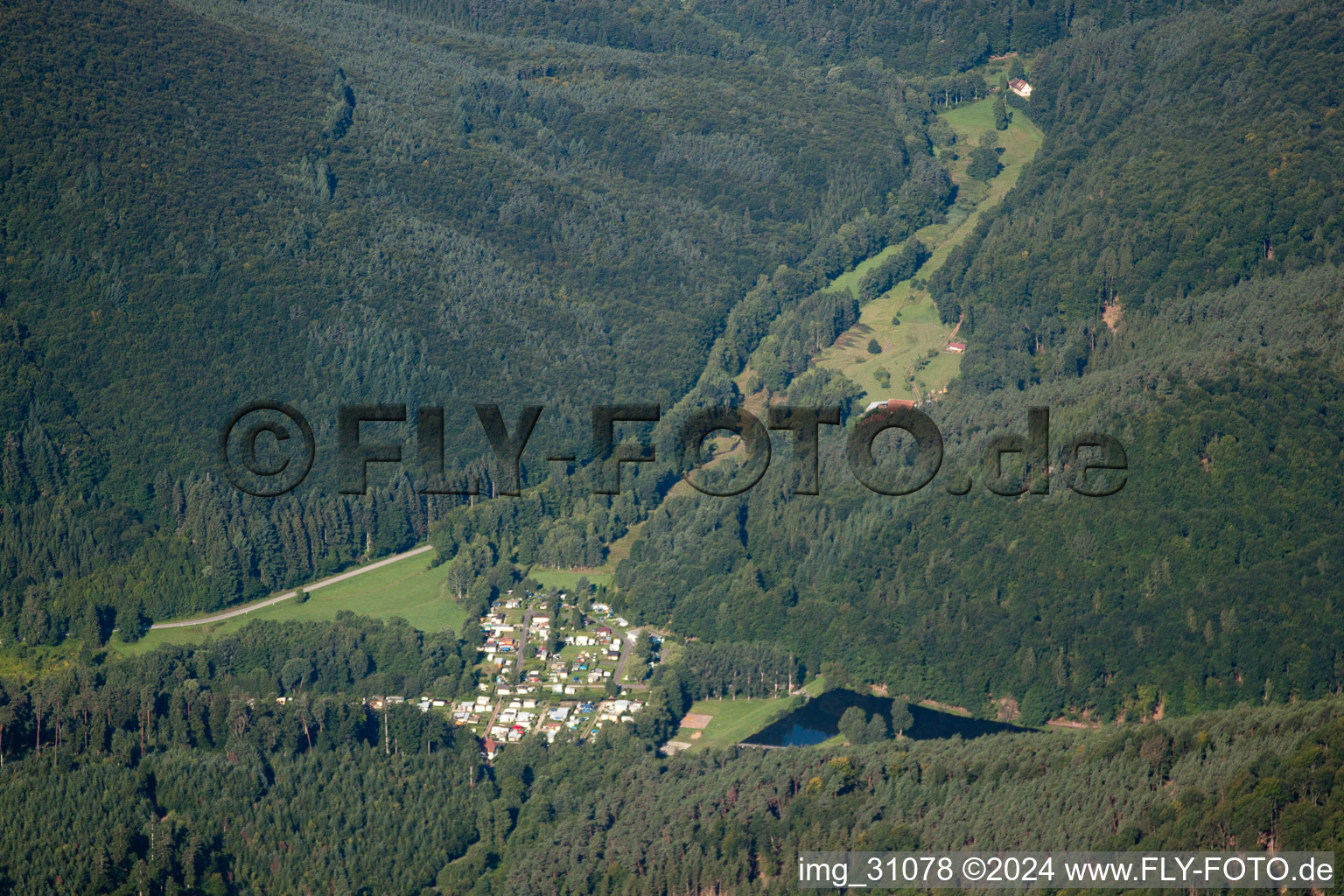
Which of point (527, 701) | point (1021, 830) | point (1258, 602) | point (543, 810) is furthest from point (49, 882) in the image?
point (1258, 602)

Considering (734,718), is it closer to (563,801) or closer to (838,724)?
(838,724)

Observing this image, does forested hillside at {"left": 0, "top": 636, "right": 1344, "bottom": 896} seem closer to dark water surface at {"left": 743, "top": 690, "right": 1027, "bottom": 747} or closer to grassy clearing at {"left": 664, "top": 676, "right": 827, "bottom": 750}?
grassy clearing at {"left": 664, "top": 676, "right": 827, "bottom": 750}

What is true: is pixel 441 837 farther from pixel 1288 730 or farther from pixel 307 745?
pixel 1288 730

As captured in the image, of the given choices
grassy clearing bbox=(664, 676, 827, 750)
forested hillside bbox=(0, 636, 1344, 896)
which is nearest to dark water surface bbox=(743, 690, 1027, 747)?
grassy clearing bbox=(664, 676, 827, 750)

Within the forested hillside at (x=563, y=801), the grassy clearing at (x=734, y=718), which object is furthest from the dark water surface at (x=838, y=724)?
the forested hillside at (x=563, y=801)

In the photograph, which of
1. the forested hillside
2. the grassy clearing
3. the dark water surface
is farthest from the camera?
the grassy clearing

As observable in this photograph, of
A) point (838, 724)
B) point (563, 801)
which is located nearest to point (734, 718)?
point (838, 724)

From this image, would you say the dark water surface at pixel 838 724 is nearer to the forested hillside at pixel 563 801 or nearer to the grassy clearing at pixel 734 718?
the grassy clearing at pixel 734 718

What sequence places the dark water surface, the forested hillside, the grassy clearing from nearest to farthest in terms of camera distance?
the forested hillside, the dark water surface, the grassy clearing
